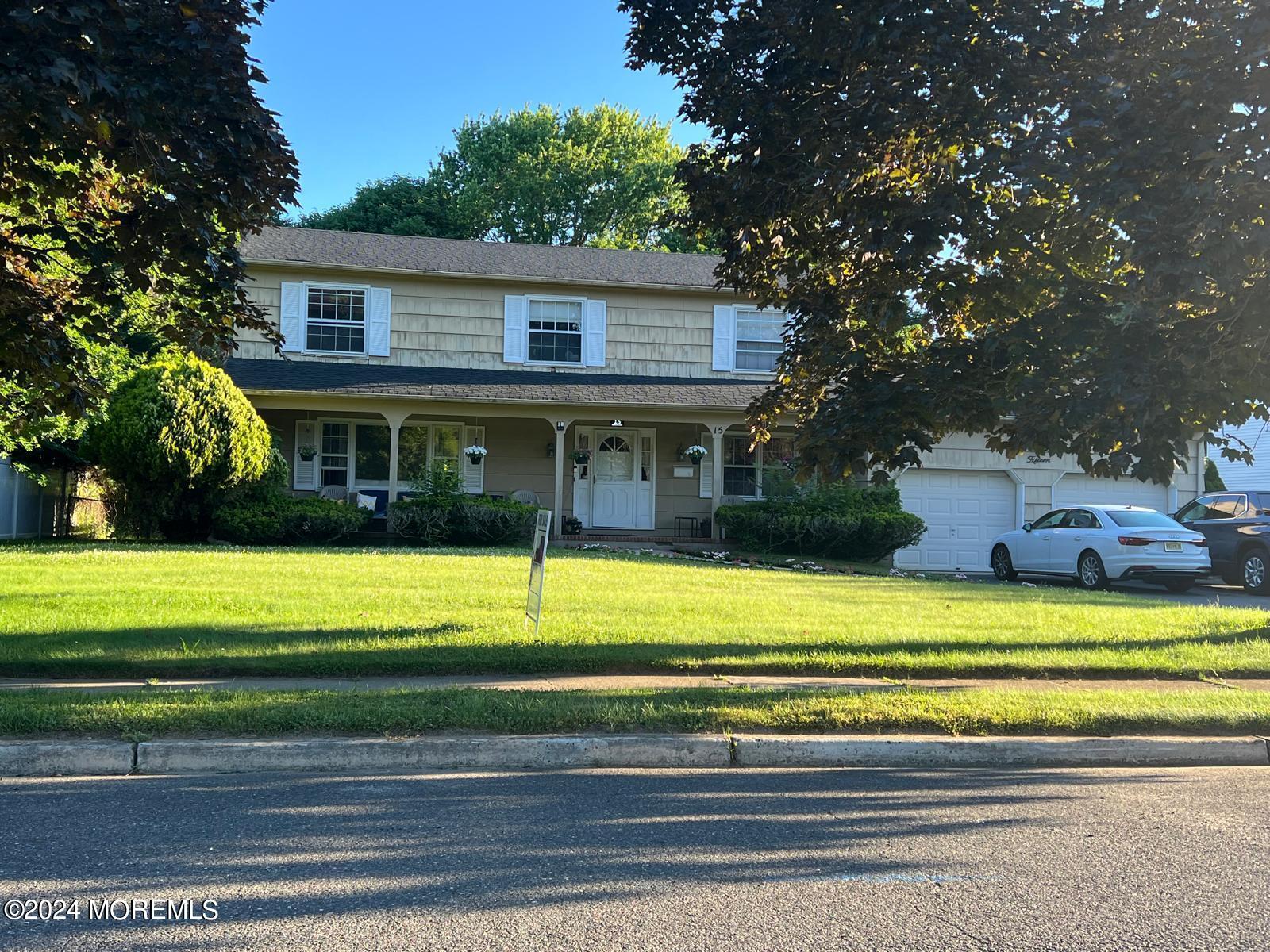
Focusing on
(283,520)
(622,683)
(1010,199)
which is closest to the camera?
(622,683)

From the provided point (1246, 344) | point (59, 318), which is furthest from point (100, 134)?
point (1246, 344)

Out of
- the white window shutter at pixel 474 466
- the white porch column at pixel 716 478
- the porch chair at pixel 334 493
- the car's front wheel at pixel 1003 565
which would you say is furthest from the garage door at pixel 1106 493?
the porch chair at pixel 334 493

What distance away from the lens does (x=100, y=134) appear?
6484 mm

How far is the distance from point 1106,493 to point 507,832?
2071 centimetres

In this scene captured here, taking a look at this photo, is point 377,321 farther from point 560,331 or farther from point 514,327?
point 560,331

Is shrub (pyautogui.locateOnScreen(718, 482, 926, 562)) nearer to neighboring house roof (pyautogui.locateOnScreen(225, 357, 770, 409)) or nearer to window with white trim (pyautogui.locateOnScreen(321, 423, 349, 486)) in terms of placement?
neighboring house roof (pyautogui.locateOnScreen(225, 357, 770, 409))

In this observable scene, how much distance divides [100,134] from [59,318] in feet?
9.63

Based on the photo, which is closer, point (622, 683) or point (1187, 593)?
point (622, 683)

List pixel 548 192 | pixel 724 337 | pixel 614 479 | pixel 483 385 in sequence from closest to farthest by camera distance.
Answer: pixel 483 385
pixel 724 337
pixel 614 479
pixel 548 192

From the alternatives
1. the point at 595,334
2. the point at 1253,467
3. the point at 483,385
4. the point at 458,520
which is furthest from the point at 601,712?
the point at 1253,467

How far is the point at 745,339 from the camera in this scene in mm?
21812

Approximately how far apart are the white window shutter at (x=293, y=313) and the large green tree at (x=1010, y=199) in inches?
495

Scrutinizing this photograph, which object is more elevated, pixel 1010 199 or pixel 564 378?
pixel 1010 199

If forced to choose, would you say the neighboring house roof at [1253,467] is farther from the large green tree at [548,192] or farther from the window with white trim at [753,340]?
the large green tree at [548,192]
